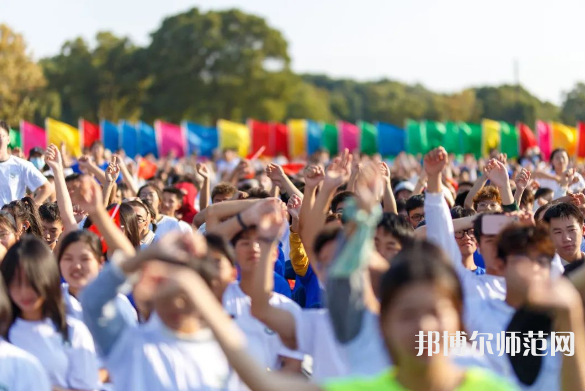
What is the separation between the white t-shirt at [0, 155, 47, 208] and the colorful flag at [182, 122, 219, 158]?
48.4 feet

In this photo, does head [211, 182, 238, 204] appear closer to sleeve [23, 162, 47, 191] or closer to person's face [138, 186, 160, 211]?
person's face [138, 186, 160, 211]

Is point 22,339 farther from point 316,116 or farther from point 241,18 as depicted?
point 316,116

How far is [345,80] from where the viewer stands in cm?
12269

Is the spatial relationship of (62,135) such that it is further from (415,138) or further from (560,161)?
(560,161)

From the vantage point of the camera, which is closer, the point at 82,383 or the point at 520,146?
the point at 82,383

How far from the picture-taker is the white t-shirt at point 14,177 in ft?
26.0

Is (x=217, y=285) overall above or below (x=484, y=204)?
below

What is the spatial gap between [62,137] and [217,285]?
15.3 m

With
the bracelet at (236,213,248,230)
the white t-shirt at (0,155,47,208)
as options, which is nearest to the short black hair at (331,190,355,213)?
the bracelet at (236,213,248,230)

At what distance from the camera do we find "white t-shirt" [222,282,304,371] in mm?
3750

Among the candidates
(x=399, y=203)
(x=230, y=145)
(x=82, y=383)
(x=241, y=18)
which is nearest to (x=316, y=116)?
(x=241, y=18)

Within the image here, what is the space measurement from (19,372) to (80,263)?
0.76 m

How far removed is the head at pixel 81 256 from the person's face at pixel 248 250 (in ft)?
2.04

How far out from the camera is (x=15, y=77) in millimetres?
38875
